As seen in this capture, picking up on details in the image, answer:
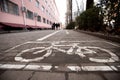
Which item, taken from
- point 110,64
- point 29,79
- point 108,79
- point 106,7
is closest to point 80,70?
point 108,79

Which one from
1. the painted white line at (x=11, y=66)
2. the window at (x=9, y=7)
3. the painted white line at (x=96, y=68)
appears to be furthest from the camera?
the window at (x=9, y=7)

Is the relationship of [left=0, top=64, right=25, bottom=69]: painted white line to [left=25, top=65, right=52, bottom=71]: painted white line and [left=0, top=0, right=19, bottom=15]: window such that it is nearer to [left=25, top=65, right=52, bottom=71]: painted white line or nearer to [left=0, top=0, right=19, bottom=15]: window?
[left=25, top=65, right=52, bottom=71]: painted white line

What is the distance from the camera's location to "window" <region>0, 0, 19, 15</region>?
1348cm

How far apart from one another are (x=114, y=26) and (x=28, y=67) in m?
4.67

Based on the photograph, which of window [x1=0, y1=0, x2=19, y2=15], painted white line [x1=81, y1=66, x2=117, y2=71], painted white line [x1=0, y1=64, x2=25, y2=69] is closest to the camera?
painted white line [x1=81, y1=66, x2=117, y2=71]

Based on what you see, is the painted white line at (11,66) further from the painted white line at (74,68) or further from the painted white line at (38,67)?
the painted white line at (74,68)

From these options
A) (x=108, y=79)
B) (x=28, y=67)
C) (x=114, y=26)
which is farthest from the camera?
(x=114, y=26)

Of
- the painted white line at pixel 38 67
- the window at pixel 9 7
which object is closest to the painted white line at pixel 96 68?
the painted white line at pixel 38 67

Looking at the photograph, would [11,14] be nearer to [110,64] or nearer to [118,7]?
[118,7]

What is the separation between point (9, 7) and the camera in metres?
15.1

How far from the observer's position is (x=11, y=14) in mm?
15234

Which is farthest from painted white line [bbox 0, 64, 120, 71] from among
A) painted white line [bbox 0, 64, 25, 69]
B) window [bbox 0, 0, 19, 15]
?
window [bbox 0, 0, 19, 15]

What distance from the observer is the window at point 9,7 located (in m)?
13.5

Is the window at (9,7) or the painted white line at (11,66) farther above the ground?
the window at (9,7)
